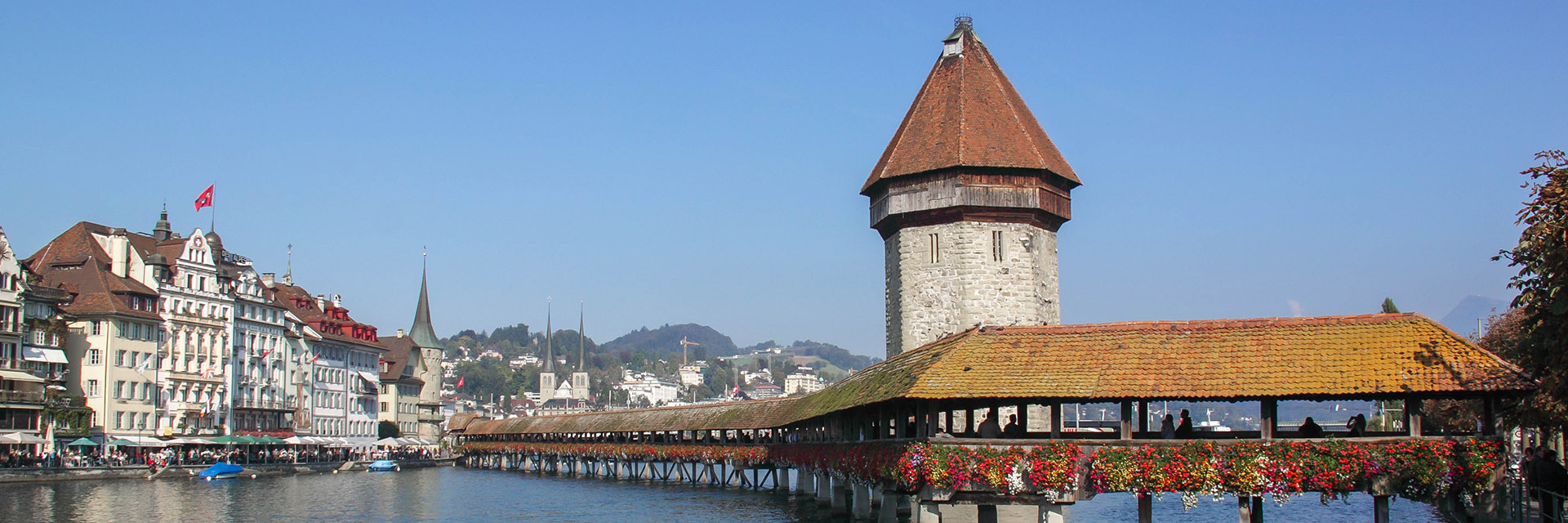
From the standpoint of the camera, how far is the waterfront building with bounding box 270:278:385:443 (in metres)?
94.9

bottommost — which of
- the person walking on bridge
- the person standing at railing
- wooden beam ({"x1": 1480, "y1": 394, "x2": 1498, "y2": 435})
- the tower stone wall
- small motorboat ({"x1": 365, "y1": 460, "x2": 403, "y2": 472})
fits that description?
small motorboat ({"x1": 365, "y1": 460, "x2": 403, "y2": 472})

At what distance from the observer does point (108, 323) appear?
227 ft

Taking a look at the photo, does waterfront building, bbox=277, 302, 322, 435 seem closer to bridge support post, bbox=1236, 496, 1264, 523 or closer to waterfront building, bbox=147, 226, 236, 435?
waterfront building, bbox=147, 226, 236, 435

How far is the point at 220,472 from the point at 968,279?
134 feet

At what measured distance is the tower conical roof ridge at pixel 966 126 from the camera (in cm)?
4300

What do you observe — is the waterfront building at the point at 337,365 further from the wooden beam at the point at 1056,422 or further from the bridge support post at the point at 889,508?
the wooden beam at the point at 1056,422

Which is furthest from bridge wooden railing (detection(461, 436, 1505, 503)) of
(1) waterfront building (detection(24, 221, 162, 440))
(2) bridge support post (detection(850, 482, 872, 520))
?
(1) waterfront building (detection(24, 221, 162, 440))

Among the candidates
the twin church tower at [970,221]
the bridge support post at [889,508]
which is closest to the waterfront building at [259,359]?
the twin church tower at [970,221]

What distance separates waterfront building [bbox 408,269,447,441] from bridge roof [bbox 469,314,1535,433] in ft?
328

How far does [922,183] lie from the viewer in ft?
142

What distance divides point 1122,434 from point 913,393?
354 cm

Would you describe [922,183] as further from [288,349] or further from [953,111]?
[288,349]

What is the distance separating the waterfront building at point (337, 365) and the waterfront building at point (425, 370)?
483 inches

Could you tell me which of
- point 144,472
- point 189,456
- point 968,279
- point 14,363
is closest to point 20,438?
point 14,363
